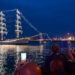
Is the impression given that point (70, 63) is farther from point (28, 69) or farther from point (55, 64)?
point (28, 69)

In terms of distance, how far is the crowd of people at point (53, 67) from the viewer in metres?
5.37

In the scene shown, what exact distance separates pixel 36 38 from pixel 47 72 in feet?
317

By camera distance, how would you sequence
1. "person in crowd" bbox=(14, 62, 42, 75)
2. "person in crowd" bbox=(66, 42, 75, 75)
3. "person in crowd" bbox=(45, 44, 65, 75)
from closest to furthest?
"person in crowd" bbox=(14, 62, 42, 75)
"person in crowd" bbox=(45, 44, 65, 75)
"person in crowd" bbox=(66, 42, 75, 75)

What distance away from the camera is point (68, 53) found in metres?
6.47

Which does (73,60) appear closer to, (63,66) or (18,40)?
(63,66)

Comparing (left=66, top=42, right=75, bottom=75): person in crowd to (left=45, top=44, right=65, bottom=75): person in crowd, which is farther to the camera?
(left=66, top=42, right=75, bottom=75): person in crowd

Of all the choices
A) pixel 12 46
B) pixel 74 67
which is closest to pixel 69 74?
pixel 74 67

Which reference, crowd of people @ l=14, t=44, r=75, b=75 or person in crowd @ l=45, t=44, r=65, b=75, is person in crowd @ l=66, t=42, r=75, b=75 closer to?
crowd of people @ l=14, t=44, r=75, b=75

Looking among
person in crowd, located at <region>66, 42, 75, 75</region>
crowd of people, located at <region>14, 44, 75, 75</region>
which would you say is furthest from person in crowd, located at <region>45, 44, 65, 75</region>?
person in crowd, located at <region>66, 42, 75, 75</region>

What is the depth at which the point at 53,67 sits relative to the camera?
585 centimetres

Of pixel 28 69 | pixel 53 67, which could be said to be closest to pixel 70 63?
pixel 53 67

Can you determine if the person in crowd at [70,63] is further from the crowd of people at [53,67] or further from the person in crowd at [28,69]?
the person in crowd at [28,69]

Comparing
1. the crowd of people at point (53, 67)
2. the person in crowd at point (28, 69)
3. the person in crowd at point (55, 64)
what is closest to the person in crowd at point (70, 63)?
the crowd of people at point (53, 67)

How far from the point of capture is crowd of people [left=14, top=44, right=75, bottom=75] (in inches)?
211
